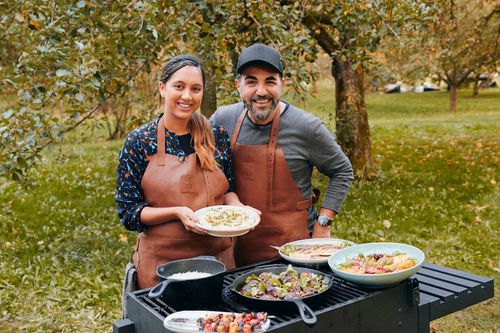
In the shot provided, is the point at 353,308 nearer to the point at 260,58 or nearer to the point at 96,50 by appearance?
the point at 260,58

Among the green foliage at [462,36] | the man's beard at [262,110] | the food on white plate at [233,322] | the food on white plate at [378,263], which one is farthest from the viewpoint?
the green foliage at [462,36]

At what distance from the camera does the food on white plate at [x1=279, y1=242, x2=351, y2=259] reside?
2.64m

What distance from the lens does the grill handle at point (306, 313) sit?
196 centimetres

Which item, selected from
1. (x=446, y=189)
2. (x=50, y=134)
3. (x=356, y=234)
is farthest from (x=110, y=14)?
(x=446, y=189)

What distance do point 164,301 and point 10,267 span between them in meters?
3.78

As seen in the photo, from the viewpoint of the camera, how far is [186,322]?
78.2 inches

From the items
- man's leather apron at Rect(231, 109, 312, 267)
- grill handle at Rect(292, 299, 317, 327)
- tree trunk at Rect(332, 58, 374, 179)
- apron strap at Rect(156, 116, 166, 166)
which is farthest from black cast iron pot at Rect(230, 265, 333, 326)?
tree trunk at Rect(332, 58, 374, 179)

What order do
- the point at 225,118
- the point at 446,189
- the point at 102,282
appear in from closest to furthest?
1. the point at 225,118
2. the point at 102,282
3. the point at 446,189

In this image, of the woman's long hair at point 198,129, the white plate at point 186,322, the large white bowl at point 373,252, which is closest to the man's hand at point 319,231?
the large white bowl at point 373,252

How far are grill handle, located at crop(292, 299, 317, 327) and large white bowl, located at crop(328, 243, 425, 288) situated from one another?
313mm

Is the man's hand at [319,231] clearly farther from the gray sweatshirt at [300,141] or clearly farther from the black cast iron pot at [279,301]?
the black cast iron pot at [279,301]

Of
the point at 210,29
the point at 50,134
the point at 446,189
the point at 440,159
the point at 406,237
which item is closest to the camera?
A: the point at 50,134

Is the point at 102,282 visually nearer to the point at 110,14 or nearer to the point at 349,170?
the point at 110,14

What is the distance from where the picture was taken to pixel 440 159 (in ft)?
33.9
